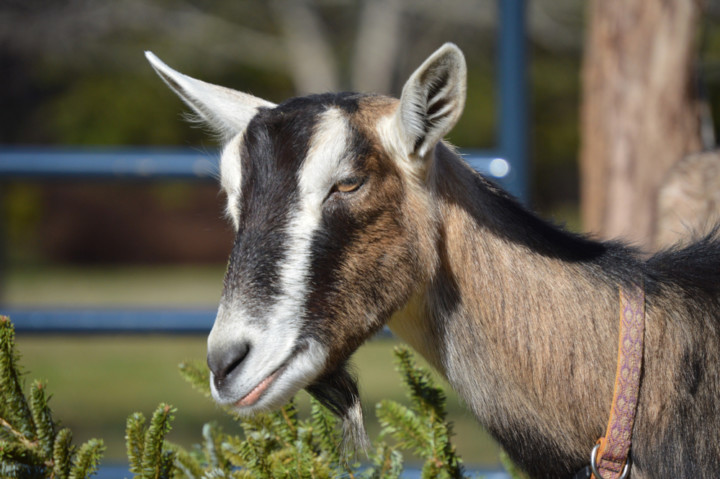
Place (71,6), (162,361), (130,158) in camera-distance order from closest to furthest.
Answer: (130,158), (162,361), (71,6)

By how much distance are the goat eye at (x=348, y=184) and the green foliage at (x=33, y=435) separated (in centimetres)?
106

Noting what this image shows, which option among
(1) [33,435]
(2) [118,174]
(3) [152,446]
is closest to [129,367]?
(2) [118,174]

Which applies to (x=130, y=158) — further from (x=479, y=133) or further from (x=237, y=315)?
(x=479, y=133)

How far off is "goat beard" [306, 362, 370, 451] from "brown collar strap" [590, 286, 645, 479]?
28.2 inches

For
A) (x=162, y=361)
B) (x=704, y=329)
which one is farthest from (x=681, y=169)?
(x=162, y=361)

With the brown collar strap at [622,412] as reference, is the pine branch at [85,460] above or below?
below

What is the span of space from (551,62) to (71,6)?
14447mm

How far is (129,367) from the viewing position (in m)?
12.5

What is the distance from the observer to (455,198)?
9.03 feet

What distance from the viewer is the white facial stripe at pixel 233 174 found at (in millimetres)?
2660

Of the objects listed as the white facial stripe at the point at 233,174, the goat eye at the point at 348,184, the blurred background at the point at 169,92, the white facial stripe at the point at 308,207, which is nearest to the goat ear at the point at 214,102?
the white facial stripe at the point at 233,174

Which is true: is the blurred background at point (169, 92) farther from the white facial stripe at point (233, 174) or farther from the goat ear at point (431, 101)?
the goat ear at point (431, 101)

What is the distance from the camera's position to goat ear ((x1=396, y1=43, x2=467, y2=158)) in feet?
8.12

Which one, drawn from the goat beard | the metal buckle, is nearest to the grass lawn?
the goat beard
